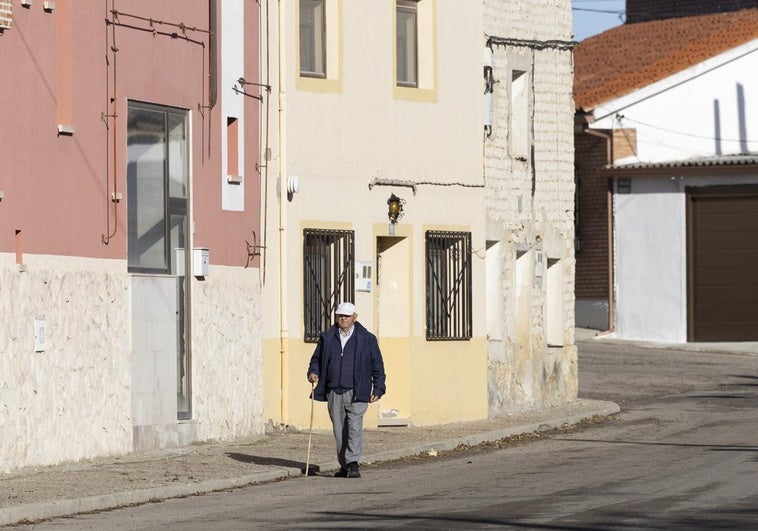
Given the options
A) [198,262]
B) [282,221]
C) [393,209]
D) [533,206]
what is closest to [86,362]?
[198,262]

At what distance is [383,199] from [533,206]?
409 cm

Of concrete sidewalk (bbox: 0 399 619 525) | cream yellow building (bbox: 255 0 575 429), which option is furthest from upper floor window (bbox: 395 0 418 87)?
concrete sidewalk (bbox: 0 399 619 525)

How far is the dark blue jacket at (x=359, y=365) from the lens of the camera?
17.7m

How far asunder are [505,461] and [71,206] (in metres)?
5.35

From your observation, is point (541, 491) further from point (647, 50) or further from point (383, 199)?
point (647, 50)

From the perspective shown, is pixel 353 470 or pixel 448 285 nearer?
pixel 353 470

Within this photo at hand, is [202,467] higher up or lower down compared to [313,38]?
lower down

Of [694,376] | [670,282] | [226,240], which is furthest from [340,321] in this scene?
[670,282]

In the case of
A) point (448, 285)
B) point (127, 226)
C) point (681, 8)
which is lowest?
A: point (448, 285)

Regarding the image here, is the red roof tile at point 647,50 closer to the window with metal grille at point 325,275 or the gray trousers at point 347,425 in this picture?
the window with metal grille at point 325,275

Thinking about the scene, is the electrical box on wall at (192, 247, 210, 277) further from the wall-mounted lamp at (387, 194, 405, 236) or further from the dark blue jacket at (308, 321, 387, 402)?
the wall-mounted lamp at (387, 194, 405, 236)

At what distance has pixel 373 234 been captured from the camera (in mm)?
23688

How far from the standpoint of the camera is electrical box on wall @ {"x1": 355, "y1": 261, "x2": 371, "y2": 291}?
23.4 meters

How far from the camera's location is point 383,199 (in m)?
23.9
